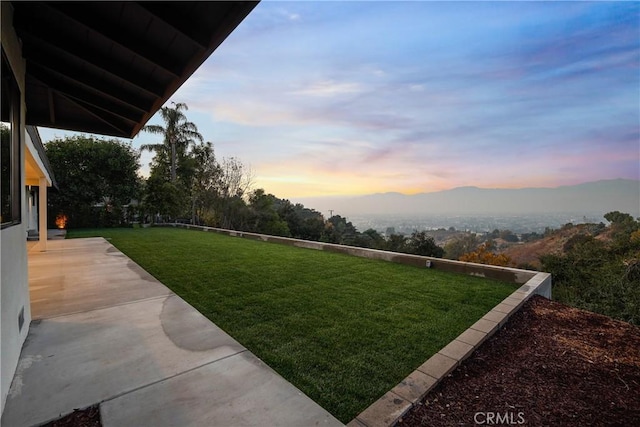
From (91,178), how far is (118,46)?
21.1m

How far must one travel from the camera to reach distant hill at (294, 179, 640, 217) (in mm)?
13633

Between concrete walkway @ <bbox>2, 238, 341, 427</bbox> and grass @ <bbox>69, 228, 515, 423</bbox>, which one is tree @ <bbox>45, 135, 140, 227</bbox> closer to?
grass @ <bbox>69, 228, 515, 423</bbox>

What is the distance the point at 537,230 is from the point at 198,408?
69.7ft

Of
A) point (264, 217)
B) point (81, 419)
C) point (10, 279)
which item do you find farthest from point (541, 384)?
point (264, 217)

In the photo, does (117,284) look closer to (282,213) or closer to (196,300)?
(196,300)

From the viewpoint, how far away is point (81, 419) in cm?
179

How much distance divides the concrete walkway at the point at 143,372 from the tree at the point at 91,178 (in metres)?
18.7

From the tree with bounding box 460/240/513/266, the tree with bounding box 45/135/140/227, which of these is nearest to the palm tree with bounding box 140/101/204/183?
the tree with bounding box 45/135/140/227

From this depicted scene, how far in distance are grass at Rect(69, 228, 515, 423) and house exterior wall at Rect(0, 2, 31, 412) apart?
163 centimetres

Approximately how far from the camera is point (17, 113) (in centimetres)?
254

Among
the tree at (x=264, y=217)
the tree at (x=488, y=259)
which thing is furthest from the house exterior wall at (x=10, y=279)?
the tree at (x=264, y=217)

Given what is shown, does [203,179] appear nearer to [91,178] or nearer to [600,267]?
[91,178]

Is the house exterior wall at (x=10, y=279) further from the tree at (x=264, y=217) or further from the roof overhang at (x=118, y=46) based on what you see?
the tree at (x=264, y=217)

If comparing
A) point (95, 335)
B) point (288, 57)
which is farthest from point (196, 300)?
point (288, 57)
